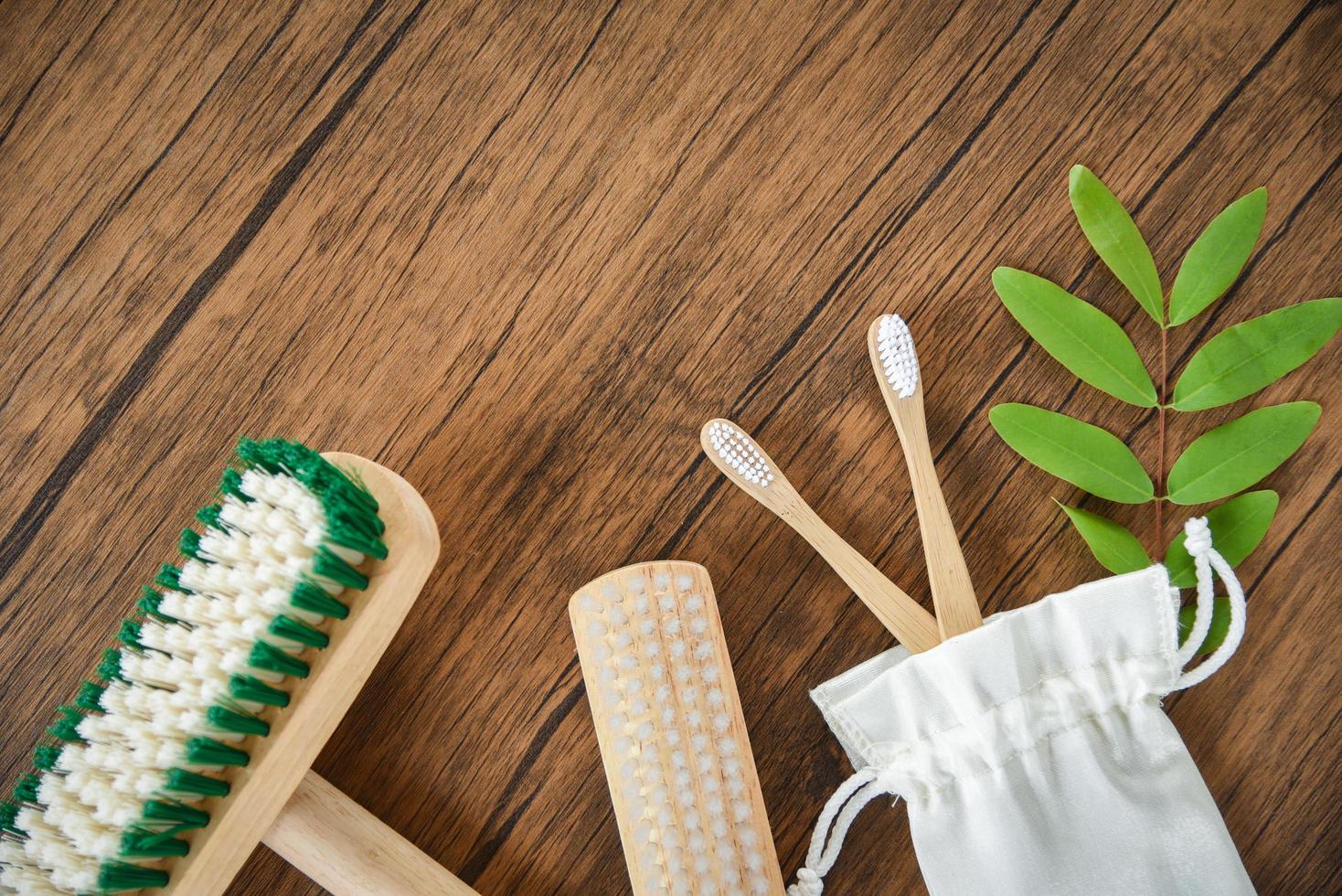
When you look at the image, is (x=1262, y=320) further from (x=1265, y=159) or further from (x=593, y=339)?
(x=593, y=339)

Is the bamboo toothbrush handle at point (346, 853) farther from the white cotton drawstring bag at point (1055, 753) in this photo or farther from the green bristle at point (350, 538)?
the white cotton drawstring bag at point (1055, 753)

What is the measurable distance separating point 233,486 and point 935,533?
56 cm

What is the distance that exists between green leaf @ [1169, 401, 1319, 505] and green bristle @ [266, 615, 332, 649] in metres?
0.72

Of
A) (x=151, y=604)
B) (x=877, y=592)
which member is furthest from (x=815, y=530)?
(x=151, y=604)

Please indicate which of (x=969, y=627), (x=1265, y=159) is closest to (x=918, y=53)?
(x=1265, y=159)

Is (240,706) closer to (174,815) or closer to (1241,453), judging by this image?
(174,815)

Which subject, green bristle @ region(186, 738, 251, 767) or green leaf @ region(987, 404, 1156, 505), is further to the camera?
green leaf @ region(987, 404, 1156, 505)

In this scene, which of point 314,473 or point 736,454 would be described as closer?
point 314,473

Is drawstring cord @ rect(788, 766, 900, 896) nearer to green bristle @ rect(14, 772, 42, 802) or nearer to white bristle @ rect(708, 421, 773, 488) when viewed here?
white bristle @ rect(708, 421, 773, 488)

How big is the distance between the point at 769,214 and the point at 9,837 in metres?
0.78

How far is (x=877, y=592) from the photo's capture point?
0.68m

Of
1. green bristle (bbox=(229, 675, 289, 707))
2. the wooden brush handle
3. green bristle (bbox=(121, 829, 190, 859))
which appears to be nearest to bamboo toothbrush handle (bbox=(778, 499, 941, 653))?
the wooden brush handle

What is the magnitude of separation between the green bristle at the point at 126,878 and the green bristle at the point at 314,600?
0.22 metres

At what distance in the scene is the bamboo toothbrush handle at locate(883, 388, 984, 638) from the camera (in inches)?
26.9
